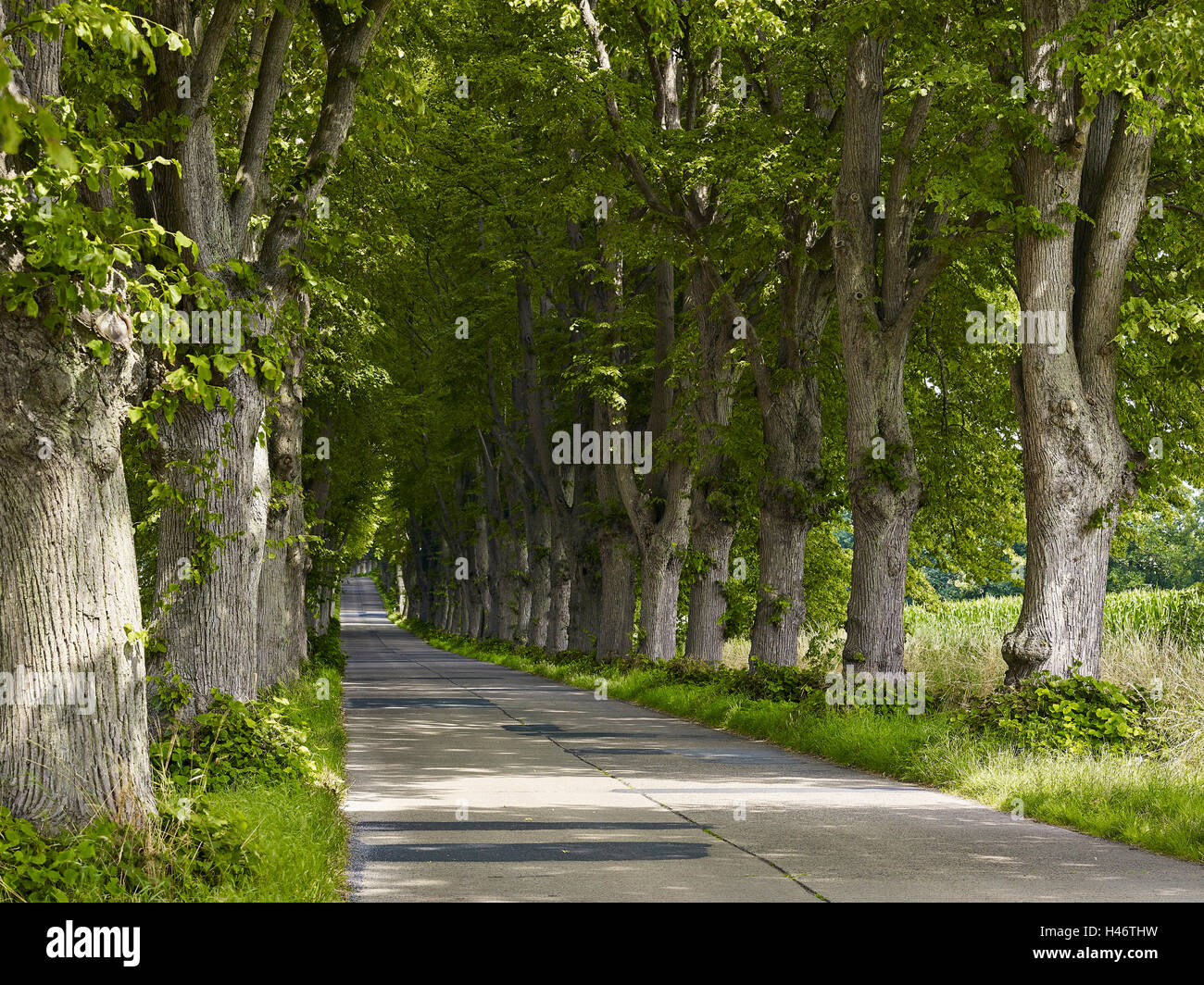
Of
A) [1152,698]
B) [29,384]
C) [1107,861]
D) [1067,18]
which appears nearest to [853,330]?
[1067,18]

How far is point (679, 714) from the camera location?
21.0m

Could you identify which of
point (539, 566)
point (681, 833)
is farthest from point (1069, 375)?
point (539, 566)

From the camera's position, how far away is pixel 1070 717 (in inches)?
507

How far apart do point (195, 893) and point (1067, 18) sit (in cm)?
1228

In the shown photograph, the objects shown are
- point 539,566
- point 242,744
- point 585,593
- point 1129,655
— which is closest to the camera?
point 242,744

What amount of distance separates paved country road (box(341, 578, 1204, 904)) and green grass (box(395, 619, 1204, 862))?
26cm

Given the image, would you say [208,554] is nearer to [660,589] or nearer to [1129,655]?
[1129,655]

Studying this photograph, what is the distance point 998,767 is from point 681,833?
3760 mm

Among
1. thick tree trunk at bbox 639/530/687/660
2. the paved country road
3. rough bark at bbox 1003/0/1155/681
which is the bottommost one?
the paved country road

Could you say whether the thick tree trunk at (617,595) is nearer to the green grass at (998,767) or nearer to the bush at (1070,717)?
the green grass at (998,767)

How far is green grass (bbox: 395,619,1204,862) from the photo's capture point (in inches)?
383

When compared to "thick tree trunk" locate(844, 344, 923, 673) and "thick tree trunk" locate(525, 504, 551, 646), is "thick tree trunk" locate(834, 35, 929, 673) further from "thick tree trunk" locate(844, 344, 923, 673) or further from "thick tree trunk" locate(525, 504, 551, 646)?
"thick tree trunk" locate(525, 504, 551, 646)

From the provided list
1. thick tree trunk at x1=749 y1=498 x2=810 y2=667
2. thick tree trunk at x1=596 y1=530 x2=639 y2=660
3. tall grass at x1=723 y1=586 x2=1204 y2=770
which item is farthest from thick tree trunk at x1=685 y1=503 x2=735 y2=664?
thick tree trunk at x1=596 y1=530 x2=639 y2=660

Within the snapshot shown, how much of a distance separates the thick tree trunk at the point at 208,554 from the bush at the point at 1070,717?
7346 millimetres
